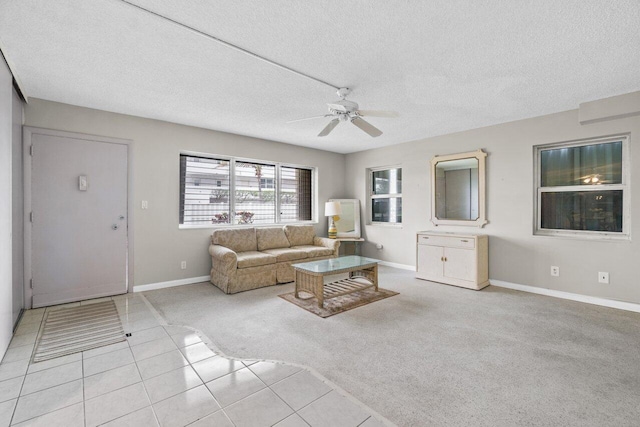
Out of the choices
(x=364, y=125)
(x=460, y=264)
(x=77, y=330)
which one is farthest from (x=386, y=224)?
(x=77, y=330)

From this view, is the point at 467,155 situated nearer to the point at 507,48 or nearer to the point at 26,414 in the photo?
the point at 507,48

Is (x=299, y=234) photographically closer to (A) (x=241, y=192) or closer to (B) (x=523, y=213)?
(A) (x=241, y=192)

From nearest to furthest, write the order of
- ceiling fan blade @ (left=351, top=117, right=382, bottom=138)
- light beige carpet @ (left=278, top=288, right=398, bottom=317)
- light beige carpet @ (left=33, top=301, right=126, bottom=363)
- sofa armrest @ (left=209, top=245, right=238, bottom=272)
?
light beige carpet @ (left=33, top=301, right=126, bottom=363) < ceiling fan blade @ (left=351, top=117, right=382, bottom=138) < light beige carpet @ (left=278, top=288, right=398, bottom=317) < sofa armrest @ (left=209, top=245, right=238, bottom=272)

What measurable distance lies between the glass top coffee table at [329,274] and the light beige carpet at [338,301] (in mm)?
78

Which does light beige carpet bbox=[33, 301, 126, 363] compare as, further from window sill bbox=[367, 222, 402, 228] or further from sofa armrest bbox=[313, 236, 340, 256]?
window sill bbox=[367, 222, 402, 228]

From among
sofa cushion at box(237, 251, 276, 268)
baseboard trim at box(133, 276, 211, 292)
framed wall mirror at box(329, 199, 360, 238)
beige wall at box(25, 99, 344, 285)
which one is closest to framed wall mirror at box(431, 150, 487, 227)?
framed wall mirror at box(329, 199, 360, 238)

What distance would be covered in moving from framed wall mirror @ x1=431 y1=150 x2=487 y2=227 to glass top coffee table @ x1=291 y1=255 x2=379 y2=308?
1834mm

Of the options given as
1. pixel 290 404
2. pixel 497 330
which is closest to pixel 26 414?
pixel 290 404

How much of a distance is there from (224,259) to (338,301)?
1.63 metres

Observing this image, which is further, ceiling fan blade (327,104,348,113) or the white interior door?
the white interior door

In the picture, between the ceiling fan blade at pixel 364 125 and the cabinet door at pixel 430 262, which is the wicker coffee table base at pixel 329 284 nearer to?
the cabinet door at pixel 430 262

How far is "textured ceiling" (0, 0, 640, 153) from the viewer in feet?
6.22

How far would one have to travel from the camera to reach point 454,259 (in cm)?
435

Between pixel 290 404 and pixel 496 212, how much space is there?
4.07m
